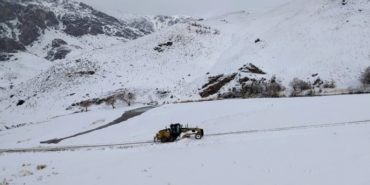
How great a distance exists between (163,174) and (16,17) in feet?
646

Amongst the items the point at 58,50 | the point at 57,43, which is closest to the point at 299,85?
the point at 58,50

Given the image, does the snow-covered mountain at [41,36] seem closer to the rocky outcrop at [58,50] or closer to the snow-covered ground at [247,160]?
the rocky outcrop at [58,50]

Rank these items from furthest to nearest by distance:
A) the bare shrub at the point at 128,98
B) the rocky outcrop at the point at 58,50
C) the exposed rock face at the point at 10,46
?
the rocky outcrop at the point at 58,50 → the exposed rock face at the point at 10,46 → the bare shrub at the point at 128,98

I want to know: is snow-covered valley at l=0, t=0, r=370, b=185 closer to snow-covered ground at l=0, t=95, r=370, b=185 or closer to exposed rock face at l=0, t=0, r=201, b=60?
snow-covered ground at l=0, t=95, r=370, b=185

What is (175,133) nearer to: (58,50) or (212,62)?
(212,62)

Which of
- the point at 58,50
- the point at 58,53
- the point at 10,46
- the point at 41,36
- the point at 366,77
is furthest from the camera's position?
the point at 41,36

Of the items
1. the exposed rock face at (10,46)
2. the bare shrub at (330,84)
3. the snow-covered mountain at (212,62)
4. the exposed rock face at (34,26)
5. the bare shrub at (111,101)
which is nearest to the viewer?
the bare shrub at (330,84)

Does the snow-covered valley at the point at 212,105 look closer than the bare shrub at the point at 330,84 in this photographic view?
Yes

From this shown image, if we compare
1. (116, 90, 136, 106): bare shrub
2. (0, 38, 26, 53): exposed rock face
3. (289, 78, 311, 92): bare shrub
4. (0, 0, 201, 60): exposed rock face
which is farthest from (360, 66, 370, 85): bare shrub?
(0, 38, 26, 53): exposed rock face

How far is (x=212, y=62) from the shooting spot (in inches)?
2955

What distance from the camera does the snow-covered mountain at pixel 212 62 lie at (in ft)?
185

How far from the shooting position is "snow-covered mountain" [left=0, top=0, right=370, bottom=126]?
185ft

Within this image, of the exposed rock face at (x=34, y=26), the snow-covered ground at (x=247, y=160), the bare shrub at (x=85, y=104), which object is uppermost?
the exposed rock face at (x=34, y=26)

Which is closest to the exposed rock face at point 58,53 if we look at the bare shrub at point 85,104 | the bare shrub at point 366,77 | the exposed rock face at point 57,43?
the exposed rock face at point 57,43
